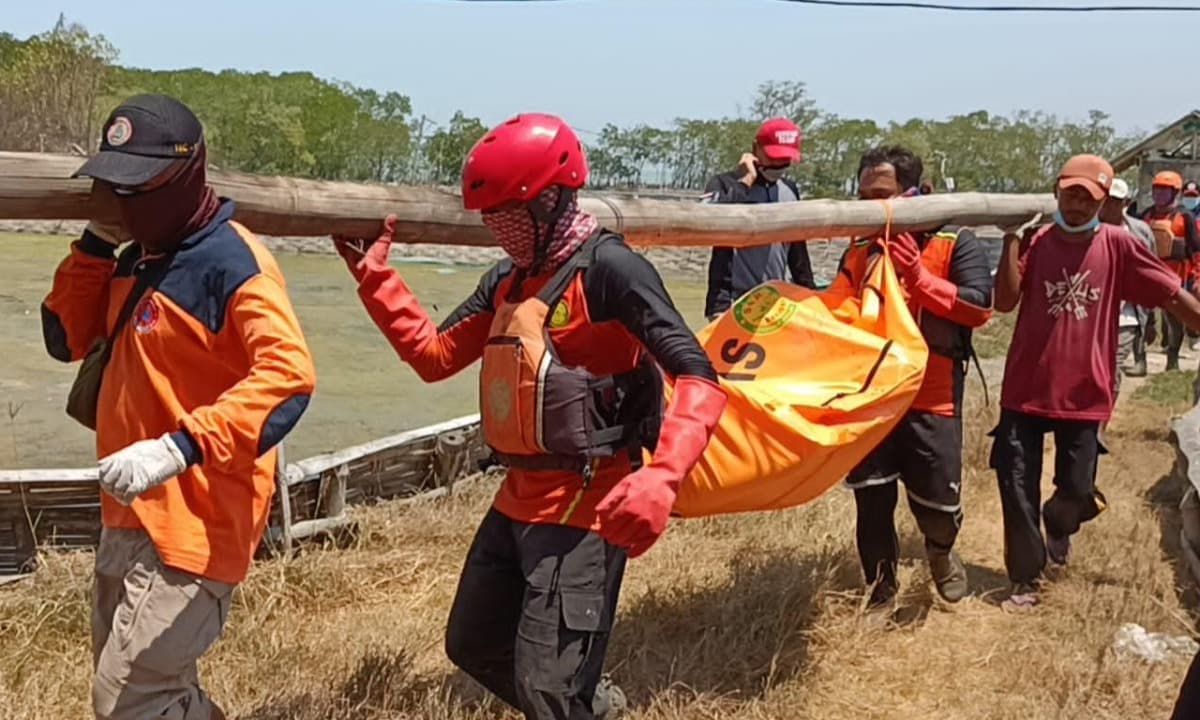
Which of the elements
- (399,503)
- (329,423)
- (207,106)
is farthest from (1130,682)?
(207,106)

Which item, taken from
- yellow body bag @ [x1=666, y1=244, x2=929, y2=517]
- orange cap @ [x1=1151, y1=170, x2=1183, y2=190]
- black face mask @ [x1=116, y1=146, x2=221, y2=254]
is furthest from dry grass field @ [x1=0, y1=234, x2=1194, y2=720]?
orange cap @ [x1=1151, y1=170, x2=1183, y2=190]

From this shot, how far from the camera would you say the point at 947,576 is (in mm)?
5234

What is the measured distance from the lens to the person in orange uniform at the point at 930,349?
4.76 m

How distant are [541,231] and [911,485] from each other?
2.49 meters

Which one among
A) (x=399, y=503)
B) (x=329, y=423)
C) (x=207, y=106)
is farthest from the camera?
(x=207, y=106)

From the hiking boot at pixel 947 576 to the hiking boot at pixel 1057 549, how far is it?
65 cm

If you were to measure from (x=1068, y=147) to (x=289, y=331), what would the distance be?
45287mm

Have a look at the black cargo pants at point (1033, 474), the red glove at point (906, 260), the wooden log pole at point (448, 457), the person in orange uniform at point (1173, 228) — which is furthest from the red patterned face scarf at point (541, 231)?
the person in orange uniform at point (1173, 228)

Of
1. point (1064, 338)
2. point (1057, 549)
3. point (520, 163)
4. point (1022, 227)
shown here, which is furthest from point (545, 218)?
point (1057, 549)

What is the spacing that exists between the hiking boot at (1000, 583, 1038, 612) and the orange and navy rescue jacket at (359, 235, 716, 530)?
2.94 meters

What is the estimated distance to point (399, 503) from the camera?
6004 millimetres

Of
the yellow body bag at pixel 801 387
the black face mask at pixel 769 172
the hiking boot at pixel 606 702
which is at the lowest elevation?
the hiking boot at pixel 606 702

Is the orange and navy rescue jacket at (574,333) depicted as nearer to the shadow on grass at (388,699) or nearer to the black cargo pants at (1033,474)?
the shadow on grass at (388,699)

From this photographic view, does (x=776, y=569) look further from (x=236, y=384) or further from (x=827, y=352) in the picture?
(x=236, y=384)
